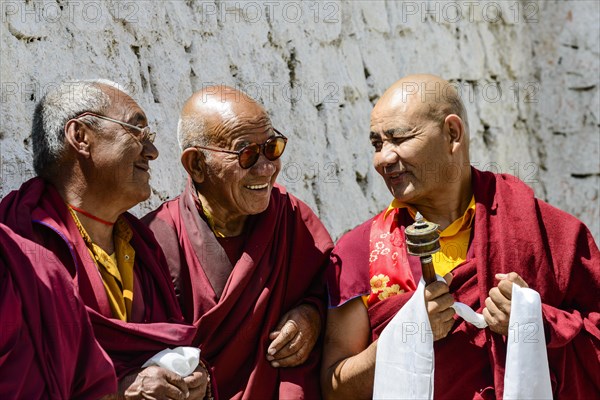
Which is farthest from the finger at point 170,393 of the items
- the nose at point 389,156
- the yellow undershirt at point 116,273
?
the nose at point 389,156

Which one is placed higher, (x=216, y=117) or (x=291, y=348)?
(x=216, y=117)

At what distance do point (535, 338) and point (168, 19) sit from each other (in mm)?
1895

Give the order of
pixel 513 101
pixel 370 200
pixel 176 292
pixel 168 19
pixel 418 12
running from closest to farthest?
1. pixel 176 292
2. pixel 168 19
3. pixel 370 200
4. pixel 418 12
5. pixel 513 101

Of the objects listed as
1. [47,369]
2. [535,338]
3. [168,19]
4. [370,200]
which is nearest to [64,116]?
[47,369]

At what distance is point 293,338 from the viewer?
348 centimetres

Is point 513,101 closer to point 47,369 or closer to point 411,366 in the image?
point 411,366

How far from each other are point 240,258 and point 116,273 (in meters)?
0.47

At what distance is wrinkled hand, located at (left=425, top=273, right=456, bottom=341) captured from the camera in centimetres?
329

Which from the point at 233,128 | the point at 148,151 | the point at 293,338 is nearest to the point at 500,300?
the point at 293,338

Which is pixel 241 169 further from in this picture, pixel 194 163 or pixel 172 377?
pixel 172 377

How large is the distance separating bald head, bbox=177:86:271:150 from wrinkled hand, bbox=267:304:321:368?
2.01 feet

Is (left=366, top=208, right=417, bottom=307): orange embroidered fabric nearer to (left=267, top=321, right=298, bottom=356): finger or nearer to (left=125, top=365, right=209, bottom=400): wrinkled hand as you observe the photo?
(left=267, top=321, right=298, bottom=356): finger

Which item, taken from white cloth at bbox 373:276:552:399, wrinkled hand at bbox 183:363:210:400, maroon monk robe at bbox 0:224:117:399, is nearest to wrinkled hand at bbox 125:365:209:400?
wrinkled hand at bbox 183:363:210:400

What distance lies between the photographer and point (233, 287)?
3.40 meters
